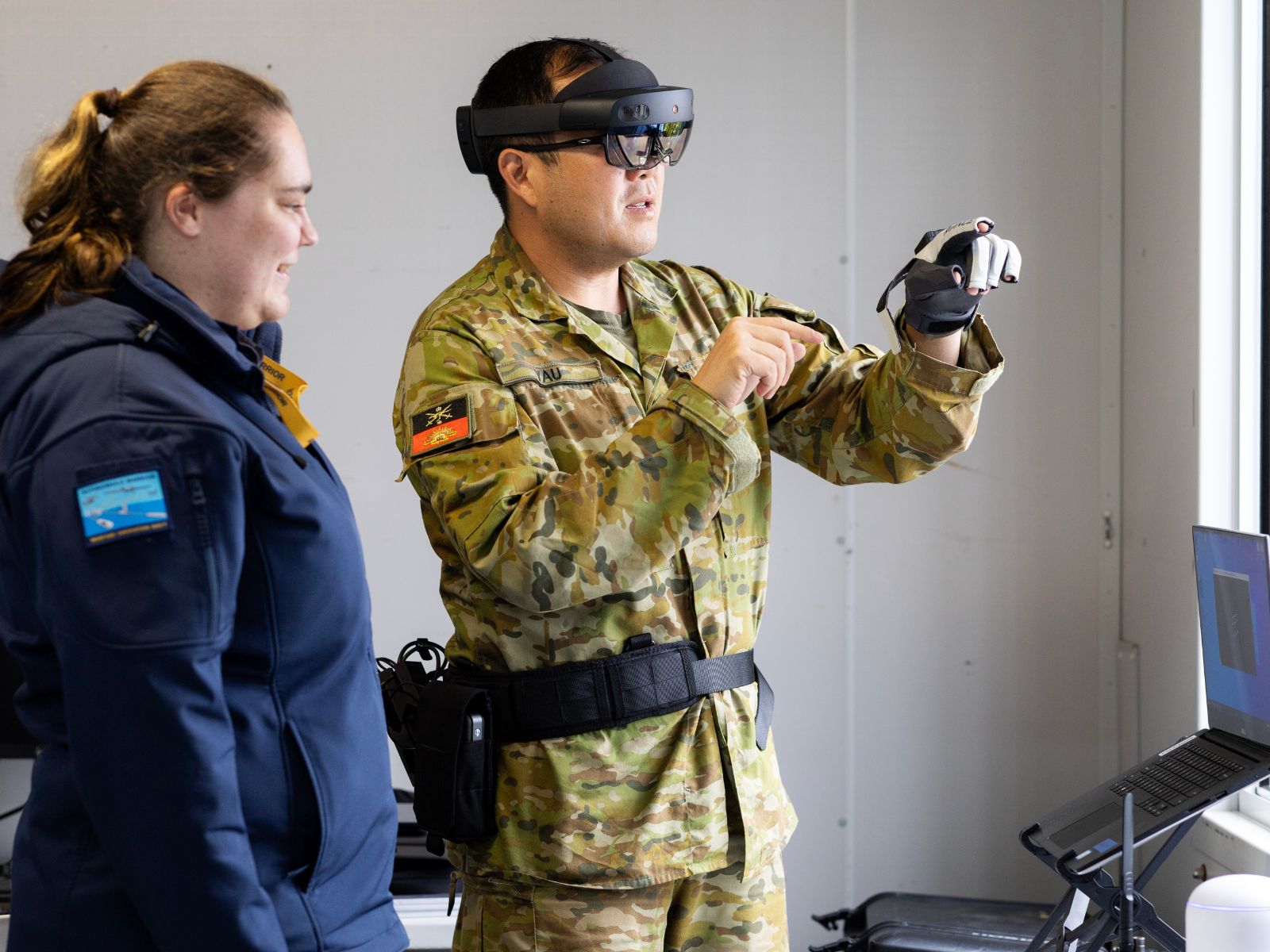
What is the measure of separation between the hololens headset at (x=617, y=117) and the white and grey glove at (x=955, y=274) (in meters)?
0.33

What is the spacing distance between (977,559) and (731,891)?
1507mm

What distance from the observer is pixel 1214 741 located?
1695 mm

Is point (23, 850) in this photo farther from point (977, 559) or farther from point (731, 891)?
point (977, 559)

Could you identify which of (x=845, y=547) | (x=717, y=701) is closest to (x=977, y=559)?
(x=845, y=547)

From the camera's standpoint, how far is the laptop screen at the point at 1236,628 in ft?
5.34

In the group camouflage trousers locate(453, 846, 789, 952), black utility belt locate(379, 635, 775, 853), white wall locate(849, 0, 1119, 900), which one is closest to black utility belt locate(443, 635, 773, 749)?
black utility belt locate(379, 635, 775, 853)

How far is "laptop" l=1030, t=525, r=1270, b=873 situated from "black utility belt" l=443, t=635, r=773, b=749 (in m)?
0.56

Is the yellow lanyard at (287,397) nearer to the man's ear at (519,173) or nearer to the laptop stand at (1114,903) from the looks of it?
the man's ear at (519,173)

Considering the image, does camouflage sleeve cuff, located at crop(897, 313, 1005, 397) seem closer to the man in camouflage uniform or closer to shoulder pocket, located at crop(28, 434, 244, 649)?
the man in camouflage uniform

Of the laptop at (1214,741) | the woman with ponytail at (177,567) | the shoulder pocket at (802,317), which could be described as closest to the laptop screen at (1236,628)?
the laptop at (1214,741)

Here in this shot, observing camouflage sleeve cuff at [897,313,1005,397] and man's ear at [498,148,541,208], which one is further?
man's ear at [498,148,541,208]

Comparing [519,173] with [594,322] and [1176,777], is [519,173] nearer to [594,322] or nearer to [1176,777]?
[594,322]

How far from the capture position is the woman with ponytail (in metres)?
0.91

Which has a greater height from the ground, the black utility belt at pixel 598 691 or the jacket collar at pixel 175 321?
the jacket collar at pixel 175 321
